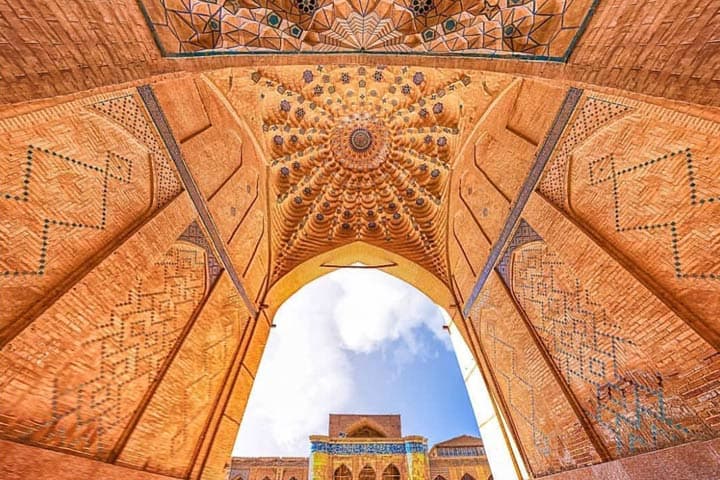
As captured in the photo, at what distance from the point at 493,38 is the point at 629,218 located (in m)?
2.00

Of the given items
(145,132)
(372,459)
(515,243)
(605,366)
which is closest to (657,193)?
(605,366)

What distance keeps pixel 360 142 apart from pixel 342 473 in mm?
12536

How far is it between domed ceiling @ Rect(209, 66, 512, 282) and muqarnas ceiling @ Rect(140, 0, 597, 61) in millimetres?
3392

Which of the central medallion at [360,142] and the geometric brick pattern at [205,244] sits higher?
the central medallion at [360,142]

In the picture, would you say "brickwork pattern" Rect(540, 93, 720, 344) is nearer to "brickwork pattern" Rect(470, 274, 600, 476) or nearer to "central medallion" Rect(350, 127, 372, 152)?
"brickwork pattern" Rect(470, 274, 600, 476)

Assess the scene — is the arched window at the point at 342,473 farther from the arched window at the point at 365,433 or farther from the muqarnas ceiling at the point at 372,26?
the muqarnas ceiling at the point at 372,26

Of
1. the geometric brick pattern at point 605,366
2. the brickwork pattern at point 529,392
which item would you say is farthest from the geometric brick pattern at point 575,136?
the brickwork pattern at point 529,392

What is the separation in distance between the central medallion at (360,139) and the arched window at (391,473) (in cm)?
1246

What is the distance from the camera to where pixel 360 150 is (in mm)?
7582

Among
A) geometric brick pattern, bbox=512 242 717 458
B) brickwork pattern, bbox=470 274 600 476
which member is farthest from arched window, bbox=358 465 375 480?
geometric brick pattern, bbox=512 242 717 458

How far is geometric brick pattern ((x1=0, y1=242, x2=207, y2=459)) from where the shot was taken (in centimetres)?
240

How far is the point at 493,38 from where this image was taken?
257 centimetres

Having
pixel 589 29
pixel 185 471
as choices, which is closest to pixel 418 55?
pixel 589 29

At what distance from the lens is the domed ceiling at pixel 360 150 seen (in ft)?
21.4
